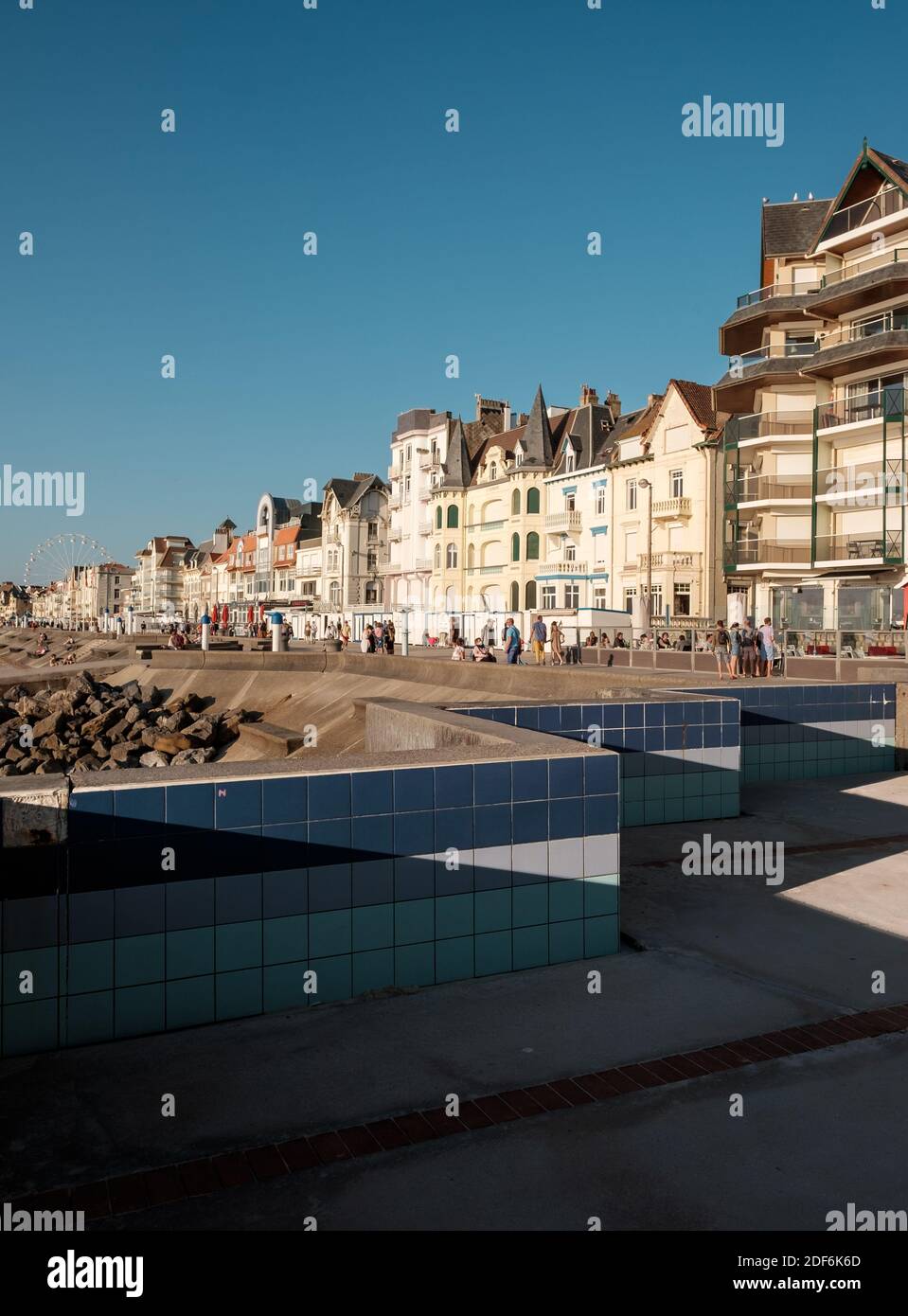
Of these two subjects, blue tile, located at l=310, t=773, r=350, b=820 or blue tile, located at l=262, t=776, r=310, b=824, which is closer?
blue tile, located at l=262, t=776, r=310, b=824

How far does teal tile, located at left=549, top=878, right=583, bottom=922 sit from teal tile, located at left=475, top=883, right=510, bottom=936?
0.35m

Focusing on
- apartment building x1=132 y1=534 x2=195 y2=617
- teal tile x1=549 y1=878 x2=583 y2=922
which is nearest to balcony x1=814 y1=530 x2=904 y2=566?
teal tile x1=549 y1=878 x2=583 y2=922

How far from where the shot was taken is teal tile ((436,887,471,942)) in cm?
602

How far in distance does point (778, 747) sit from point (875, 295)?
28.1 metres

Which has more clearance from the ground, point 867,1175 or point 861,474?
point 861,474

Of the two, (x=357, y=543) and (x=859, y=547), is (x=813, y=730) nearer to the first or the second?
(x=859, y=547)

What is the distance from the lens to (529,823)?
6305 millimetres

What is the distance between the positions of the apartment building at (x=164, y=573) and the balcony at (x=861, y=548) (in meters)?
117

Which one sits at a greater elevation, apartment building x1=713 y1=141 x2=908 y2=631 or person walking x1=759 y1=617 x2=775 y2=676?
apartment building x1=713 y1=141 x2=908 y2=631

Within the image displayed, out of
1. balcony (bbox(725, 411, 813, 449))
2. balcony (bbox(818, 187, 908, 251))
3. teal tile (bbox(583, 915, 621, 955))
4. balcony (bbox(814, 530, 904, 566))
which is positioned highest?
balcony (bbox(818, 187, 908, 251))

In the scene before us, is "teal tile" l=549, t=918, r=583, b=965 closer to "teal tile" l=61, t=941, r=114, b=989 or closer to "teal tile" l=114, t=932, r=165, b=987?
"teal tile" l=114, t=932, r=165, b=987

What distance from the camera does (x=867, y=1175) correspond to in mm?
3895
